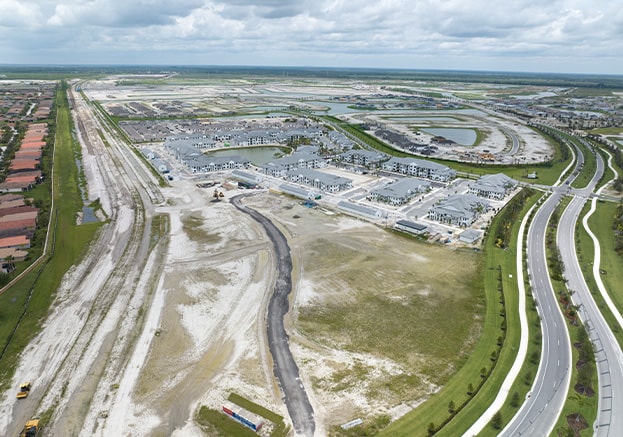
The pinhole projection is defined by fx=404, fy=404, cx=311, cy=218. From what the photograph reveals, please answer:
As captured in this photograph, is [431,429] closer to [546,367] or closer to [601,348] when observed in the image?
[546,367]

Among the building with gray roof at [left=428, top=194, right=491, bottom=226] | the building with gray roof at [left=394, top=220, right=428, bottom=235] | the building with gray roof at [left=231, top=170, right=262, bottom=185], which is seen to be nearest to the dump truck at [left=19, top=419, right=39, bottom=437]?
the building with gray roof at [left=394, top=220, right=428, bottom=235]

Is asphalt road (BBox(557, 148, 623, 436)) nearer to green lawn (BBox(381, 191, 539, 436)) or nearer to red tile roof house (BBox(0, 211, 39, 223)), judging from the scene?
green lawn (BBox(381, 191, 539, 436))

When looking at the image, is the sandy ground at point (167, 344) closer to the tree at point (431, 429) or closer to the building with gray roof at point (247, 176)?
the tree at point (431, 429)

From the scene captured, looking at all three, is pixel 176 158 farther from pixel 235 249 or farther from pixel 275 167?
pixel 235 249

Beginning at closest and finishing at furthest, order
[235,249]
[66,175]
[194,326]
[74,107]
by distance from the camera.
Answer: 1. [194,326]
2. [235,249]
3. [66,175]
4. [74,107]

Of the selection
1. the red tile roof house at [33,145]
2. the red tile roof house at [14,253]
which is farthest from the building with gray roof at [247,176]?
the red tile roof house at [33,145]

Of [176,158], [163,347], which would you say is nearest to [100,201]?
[176,158]
